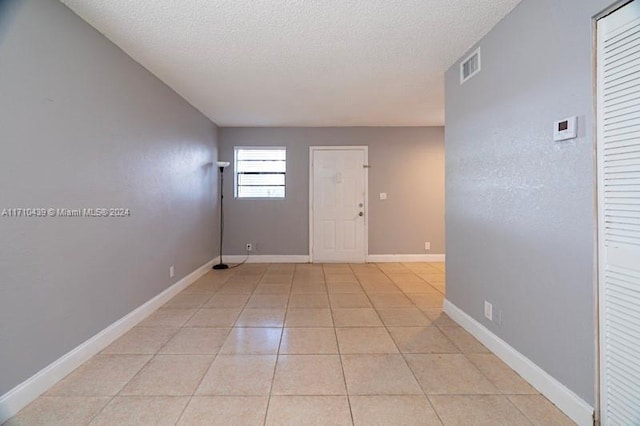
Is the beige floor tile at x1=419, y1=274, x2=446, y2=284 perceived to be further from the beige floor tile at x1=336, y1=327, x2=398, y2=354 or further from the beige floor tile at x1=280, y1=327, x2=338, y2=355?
the beige floor tile at x1=280, y1=327, x2=338, y2=355

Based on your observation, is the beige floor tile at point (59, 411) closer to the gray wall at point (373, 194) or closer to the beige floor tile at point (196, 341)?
the beige floor tile at point (196, 341)

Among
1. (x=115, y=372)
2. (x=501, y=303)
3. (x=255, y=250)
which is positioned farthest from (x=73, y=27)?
(x=255, y=250)

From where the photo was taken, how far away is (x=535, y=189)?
180cm

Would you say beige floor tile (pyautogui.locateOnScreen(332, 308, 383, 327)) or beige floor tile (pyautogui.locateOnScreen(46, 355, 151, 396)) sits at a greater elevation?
beige floor tile (pyautogui.locateOnScreen(332, 308, 383, 327))

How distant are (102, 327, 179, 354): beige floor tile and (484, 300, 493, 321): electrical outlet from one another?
96.9 inches

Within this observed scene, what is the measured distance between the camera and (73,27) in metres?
2.02

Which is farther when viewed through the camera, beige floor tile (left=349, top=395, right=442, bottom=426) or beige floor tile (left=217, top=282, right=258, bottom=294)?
beige floor tile (left=217, top=282, right=258, bottom=294)

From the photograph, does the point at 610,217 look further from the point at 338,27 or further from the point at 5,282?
the point at 5,282

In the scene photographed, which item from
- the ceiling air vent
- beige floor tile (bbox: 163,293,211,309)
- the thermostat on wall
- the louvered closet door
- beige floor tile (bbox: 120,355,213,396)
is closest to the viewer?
the louvered closet door

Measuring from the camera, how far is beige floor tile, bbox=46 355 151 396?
5.78ft

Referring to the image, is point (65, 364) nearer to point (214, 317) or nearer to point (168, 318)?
point (168, 318)

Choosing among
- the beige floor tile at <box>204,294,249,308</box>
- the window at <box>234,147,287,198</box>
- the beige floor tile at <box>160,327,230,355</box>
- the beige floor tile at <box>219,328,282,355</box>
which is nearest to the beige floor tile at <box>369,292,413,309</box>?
the beige floor tile at <box>219,328,282,355</box>

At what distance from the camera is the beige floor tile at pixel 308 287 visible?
375 centimetres

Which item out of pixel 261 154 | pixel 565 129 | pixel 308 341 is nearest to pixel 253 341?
pixel 308 341
